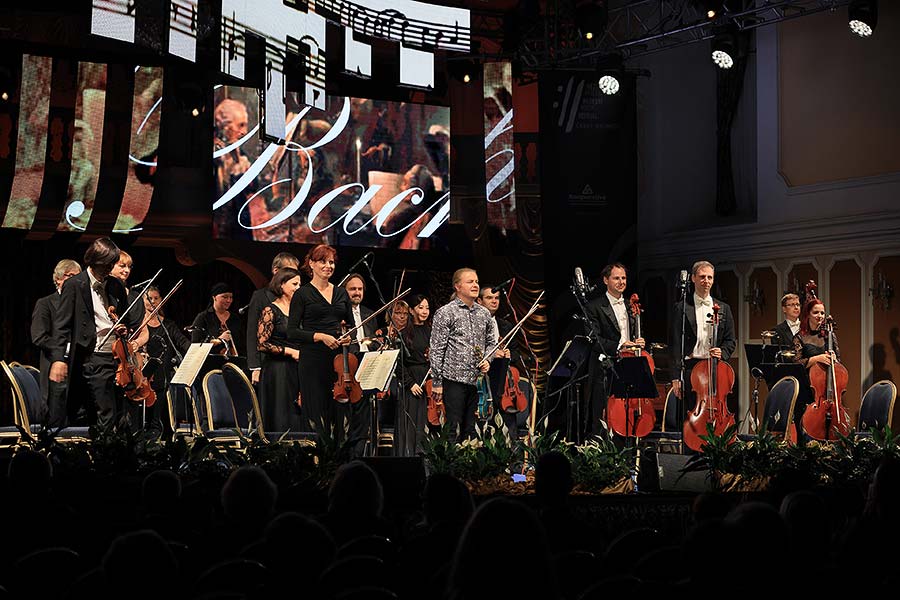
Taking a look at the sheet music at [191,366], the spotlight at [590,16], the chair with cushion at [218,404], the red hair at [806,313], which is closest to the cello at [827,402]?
the red hair at [806,313]

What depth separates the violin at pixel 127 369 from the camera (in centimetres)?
675

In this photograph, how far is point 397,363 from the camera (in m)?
7.16

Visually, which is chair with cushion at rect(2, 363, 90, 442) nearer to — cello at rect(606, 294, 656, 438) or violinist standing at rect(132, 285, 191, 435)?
violinist standing at rect(132, 285, 191, 435)

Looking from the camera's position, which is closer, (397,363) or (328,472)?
(328,472)

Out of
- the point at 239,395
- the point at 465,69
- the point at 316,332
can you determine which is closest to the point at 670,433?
the point at 316,332

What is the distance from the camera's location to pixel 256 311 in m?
7.90

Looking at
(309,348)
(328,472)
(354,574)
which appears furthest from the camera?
(309,348)

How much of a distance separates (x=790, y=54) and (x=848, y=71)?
27.8 inches

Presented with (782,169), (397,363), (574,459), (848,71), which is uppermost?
(848,71)

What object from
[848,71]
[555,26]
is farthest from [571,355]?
[848,71]

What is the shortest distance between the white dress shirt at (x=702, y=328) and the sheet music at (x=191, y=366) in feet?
10.8

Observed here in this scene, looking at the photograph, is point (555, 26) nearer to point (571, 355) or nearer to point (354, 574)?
point (571, 355)

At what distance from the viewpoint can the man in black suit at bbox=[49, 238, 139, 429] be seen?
6.37 m

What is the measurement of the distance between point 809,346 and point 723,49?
3.05 meters
